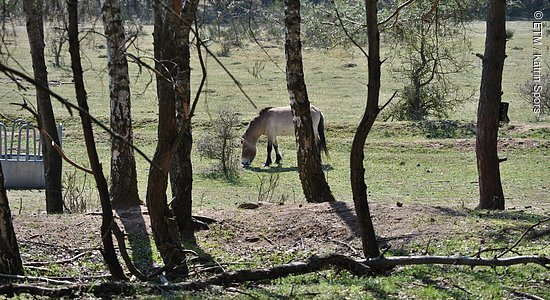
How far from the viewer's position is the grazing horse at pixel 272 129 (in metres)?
22.4

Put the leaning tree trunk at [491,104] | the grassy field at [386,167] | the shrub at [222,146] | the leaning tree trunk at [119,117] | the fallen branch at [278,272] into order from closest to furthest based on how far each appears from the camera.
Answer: the fallen branch at [278,272] < the grassy field at [386,167] < the leaning tree trunk at [119,117] < the leaning tree trunk at [491,104] < the shrub at [222,146]

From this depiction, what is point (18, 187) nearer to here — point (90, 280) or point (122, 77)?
point (122, 77)

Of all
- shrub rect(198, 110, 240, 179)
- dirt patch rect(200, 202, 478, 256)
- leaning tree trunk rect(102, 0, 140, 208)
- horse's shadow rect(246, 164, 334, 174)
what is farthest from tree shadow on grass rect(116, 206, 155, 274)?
horse's shadow rect(246, 164, 334, 174)

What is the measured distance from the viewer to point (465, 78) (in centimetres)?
4262

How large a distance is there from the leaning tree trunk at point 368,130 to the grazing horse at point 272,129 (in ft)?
49.2

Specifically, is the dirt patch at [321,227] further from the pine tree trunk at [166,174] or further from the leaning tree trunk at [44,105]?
the leaning tree trunk at [44,105]

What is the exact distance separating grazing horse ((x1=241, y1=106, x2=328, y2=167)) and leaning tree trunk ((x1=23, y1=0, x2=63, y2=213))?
9456 mm

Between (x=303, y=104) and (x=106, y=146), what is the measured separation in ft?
44.4

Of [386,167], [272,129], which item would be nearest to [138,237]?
[386,167]

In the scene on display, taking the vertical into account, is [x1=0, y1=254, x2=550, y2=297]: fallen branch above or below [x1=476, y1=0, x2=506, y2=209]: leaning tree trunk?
below

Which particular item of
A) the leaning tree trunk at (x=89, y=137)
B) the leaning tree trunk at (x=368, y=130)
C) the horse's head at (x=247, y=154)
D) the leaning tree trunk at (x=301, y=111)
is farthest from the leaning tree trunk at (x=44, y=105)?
the horse's head at (x=247, y=154)

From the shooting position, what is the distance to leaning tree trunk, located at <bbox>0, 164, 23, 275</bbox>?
6977 millimetres

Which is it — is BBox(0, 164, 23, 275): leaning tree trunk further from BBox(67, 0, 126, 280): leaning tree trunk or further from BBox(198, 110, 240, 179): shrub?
BBox(198, 110, 240, 179): shrub

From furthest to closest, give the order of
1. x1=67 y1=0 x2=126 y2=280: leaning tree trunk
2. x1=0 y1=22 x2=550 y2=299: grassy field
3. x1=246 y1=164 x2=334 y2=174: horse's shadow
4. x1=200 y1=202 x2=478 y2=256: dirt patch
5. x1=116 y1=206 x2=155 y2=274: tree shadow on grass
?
x1=246 y1=164 x2=334 y2=174: horse's shadow, x1=200 y1=202 x2=478 y2=256: dirt patch, x1=116 y1=206 x2=155 y2=274: tree shadow on grass, x1=0 y1=22 x2=550 y2=299: grassy field, x1=67 y1=0 x2=126 y2=280: leaning tree trunk
